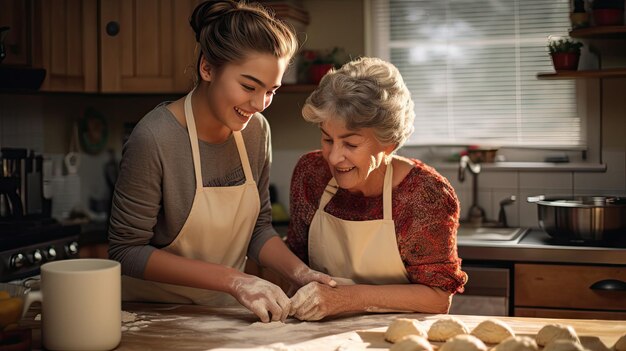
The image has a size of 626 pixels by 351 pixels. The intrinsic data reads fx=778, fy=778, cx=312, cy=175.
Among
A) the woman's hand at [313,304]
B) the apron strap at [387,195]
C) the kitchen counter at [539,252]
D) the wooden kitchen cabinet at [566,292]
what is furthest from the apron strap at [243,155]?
the wooden kitchen cabinet at [566,292]

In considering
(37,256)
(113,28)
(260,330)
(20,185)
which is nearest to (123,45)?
(113,28)

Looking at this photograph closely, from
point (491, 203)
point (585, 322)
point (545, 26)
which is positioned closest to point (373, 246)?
point (585, 322)

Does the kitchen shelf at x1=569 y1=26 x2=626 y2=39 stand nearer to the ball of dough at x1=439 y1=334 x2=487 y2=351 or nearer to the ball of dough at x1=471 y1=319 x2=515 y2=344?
the ball of dough at x1=471 y1=319 x2=515 y2=344

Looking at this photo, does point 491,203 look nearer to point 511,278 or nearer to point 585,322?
point 511,278

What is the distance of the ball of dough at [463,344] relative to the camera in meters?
1.35

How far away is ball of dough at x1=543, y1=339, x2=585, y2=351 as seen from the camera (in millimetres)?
1328

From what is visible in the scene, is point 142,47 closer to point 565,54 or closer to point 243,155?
point 243,155

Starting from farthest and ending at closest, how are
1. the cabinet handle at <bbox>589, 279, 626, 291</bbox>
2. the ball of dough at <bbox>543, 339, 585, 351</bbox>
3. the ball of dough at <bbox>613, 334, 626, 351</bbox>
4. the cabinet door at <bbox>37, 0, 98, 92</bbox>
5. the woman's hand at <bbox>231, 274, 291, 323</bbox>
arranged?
the cabinet door at <bbox>37, 0, 98, 92</bbox>, the cabinet handle at <bbox>589, 279, 626, 291</bbox>, the woman's hand at <bbox>231, 274, 291, 323</bbox>, the ball of dough at <bbox>613, 334, 626, 351</bbox>, the ball of dough at <bbox>543, 339, 585, 351</bbox>

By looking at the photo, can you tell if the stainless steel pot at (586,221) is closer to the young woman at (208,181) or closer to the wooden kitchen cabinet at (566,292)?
the wooden kitchen cabinet at (566,292)

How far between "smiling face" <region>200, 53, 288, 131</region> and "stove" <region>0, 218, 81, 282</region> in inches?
51.8

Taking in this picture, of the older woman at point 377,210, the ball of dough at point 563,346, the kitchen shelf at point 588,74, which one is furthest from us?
the kitchen shelf at point 588,74

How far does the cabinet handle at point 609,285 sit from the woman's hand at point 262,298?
1569 millimetres

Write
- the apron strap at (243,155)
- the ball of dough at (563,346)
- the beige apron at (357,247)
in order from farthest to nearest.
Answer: the apron strap at (243,155)
the beige apron at (357,247)
the ball of dough at (563,346)

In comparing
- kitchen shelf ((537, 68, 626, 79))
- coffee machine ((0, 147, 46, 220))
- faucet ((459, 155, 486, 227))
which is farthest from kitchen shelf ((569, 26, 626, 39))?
coffee machine ((0, 147, 46, 220))
